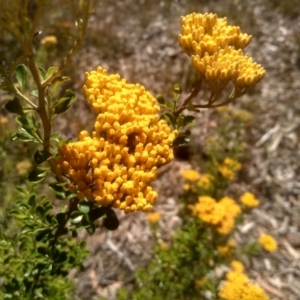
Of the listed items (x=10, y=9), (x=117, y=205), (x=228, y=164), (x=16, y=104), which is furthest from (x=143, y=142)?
(x=228, y=164)

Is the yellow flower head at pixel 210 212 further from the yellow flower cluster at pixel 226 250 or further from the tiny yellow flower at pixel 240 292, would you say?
the tiny yellow flower at pixel 240 292

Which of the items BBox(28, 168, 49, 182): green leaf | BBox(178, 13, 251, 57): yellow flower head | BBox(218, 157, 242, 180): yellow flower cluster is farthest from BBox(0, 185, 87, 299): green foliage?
BBox(218, 157, 242, 180): yellow flower cluster

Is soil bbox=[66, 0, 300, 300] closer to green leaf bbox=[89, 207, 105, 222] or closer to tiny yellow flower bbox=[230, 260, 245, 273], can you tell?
tiny yellow flower bbox=[230, 260, 245, 273]

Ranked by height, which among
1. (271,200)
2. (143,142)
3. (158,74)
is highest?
(143,142)

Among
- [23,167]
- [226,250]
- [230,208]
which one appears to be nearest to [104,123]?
[23,167]

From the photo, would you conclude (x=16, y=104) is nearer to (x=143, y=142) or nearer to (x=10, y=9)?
(x=10, y=9)

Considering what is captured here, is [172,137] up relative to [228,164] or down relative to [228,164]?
up

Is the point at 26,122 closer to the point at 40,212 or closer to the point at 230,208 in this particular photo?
the point at 40,212
